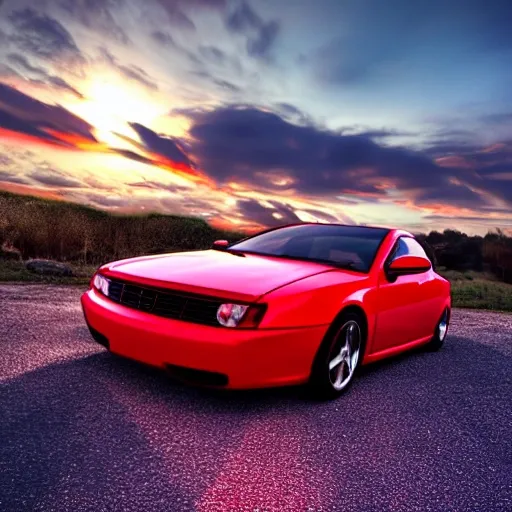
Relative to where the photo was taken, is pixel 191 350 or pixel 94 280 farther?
pixel 94 280

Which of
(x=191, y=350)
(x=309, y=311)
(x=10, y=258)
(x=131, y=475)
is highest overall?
(x=309, y=311)

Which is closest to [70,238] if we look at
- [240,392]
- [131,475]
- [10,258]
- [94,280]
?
[10,258]

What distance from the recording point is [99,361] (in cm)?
458

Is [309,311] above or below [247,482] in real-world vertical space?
above

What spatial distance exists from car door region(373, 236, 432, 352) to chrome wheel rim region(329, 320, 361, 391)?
1.22ft

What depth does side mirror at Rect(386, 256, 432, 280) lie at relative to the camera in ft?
15.9

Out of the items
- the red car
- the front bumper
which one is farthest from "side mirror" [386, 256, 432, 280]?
the front bumper

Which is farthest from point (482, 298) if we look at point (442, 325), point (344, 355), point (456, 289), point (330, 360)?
point (330, 360)

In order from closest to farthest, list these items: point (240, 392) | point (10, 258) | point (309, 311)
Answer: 1. point (309, 311)
2. point (240, 392)
3. point (10, 258)

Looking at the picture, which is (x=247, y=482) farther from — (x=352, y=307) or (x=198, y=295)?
(x=352, y=307)

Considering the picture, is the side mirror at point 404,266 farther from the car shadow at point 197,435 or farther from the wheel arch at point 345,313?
the car shadow at point 197,435

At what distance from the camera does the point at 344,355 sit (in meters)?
4.26

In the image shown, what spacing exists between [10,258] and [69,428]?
13.3 meters

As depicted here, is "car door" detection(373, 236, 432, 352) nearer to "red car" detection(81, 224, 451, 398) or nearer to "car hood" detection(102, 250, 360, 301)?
"red car" detection(81, 224, 451, 398)
